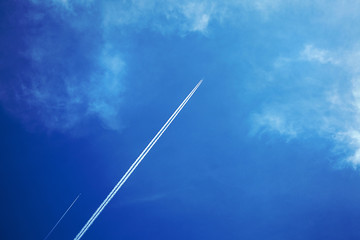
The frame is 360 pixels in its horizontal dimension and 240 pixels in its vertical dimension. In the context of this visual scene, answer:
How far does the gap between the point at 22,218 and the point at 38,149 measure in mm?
5759

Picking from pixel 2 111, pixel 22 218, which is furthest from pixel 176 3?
pixel 22 218

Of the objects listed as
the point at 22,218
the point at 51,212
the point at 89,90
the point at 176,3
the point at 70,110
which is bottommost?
the point at 22,218

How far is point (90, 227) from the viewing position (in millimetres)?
22031

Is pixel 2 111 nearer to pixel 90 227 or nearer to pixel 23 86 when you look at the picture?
pixel 23 86

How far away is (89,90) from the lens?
20562 mm

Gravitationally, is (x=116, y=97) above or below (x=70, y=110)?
above

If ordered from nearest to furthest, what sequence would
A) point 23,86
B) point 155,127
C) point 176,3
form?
point 176,3 < point 23,86 < point 155,127

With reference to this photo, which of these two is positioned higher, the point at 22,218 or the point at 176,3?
the point at 176,3

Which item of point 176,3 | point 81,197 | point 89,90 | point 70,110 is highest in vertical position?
point 176,3

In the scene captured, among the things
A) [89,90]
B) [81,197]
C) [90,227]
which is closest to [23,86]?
[89,90]

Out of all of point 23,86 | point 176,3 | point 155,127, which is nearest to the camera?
point 176,3

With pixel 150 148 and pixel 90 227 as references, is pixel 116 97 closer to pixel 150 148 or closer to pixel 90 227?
pixel 150 148

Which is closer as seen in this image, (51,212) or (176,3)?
(176,3)

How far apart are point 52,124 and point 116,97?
218 inches
